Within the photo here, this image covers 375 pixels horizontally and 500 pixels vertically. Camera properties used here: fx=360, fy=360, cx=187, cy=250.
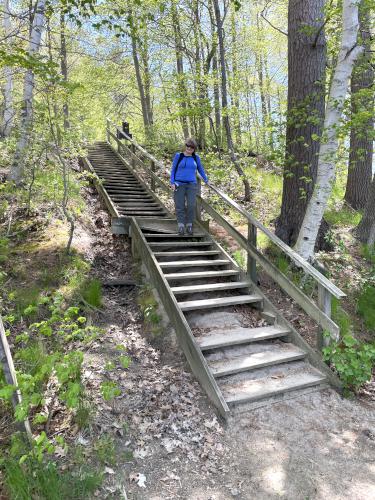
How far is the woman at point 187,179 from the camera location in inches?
263

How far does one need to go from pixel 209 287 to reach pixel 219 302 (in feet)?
1.09

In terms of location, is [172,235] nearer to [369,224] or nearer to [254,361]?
[254,361]

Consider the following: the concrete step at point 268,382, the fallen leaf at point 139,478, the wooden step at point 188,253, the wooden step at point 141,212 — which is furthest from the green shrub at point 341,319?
the wooden step at point 141,212

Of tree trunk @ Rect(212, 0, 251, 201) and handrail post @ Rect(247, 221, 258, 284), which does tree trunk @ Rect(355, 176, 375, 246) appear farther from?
handrail post @ Rect(247, 221, 258, 284)

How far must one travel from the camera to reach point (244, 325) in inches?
205

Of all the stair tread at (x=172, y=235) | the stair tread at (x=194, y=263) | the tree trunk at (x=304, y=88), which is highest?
the tree trunk at (x=304, y=88)

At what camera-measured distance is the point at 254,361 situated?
4.47 m

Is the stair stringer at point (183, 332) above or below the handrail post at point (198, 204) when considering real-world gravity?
below

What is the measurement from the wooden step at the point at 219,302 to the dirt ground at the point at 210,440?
2.17ft

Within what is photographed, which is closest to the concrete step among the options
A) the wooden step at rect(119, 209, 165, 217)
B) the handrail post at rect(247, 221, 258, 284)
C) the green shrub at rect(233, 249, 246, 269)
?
the handrail post at rect(247, 221, 258, 284)

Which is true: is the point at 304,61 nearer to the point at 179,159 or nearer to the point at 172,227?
the point at 179,159

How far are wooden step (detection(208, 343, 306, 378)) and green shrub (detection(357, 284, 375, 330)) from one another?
5.39ft

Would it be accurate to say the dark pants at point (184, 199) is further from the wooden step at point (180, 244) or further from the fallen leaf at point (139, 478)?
the fallen leaf at point (139, 478)

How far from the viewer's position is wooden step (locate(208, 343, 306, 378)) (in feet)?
14.1
